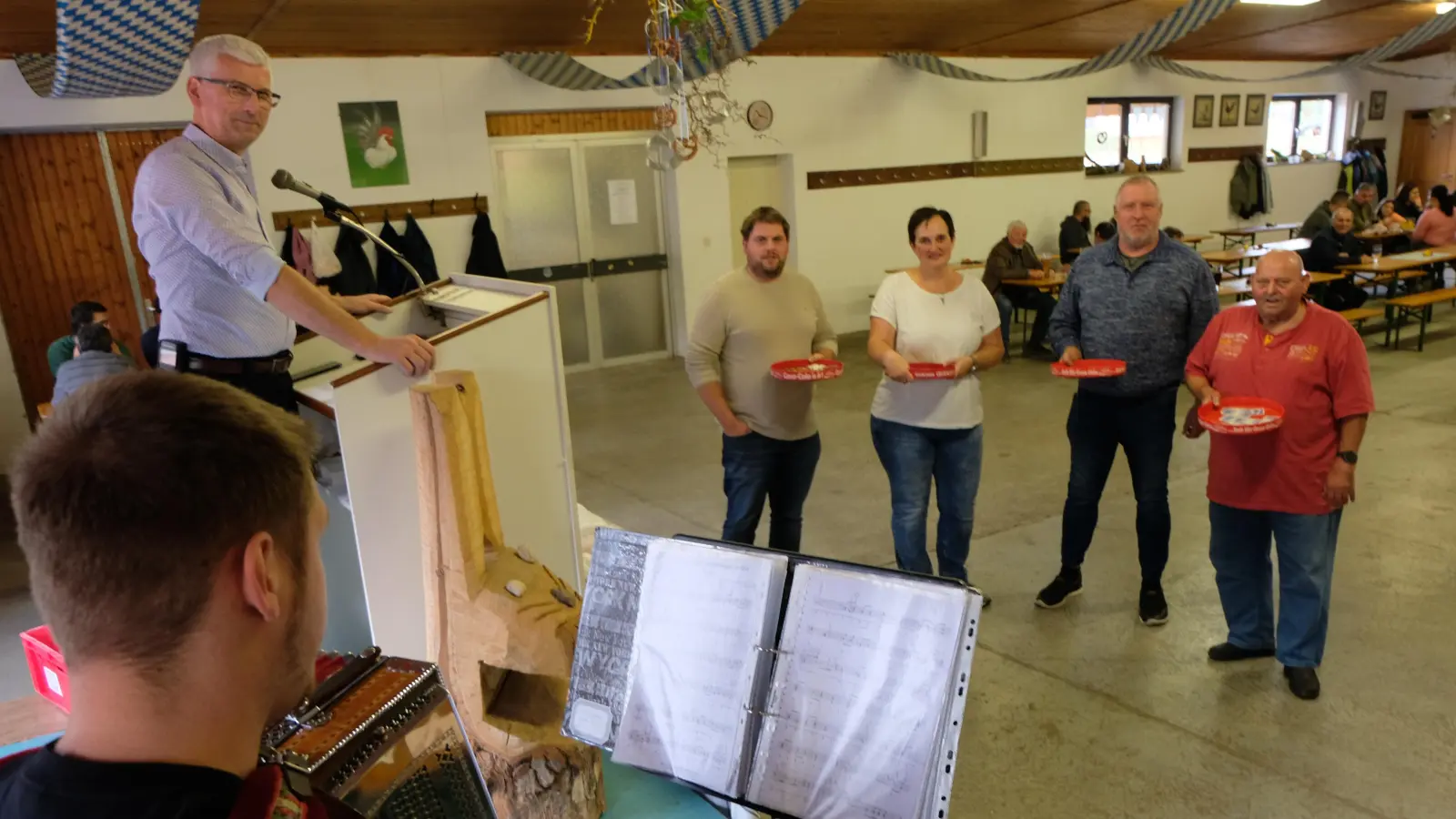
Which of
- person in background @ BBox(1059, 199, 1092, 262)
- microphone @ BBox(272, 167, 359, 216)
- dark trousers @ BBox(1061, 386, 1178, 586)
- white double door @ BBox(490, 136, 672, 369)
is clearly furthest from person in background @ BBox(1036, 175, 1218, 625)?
person in background @ BBox(1059, 199, 1092, 262)

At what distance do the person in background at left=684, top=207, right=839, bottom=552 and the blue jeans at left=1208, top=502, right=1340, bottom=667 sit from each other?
135cm

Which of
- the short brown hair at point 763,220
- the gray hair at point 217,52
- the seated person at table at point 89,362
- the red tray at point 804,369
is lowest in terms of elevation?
the red tray at point 804,369

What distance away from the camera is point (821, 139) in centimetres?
858

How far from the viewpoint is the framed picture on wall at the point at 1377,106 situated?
43.2 feet

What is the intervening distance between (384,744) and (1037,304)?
7415 mm

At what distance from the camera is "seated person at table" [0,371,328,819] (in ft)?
2.23

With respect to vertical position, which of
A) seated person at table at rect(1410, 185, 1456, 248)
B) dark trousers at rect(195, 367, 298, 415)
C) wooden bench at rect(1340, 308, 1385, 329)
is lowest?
wooden bench at rect(1340, 308, 1385, 329)

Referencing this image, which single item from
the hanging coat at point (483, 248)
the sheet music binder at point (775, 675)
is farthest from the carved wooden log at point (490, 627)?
the hanging coat at point (483, 248)

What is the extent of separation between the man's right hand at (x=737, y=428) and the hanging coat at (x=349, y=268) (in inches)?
171

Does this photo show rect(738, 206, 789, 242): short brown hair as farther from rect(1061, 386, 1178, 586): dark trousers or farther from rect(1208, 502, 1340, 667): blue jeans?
rect(1208, 502, 1340, 667): blue jeans

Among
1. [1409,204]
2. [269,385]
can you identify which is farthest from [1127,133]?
[269,385]

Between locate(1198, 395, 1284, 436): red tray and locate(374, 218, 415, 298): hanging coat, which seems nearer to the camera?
locate(1198, 395, 1284, 436): red tray

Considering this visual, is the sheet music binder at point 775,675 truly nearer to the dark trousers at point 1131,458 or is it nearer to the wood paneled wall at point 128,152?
the dark trousers at point 1131,458

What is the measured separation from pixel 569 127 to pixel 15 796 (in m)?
7.32
